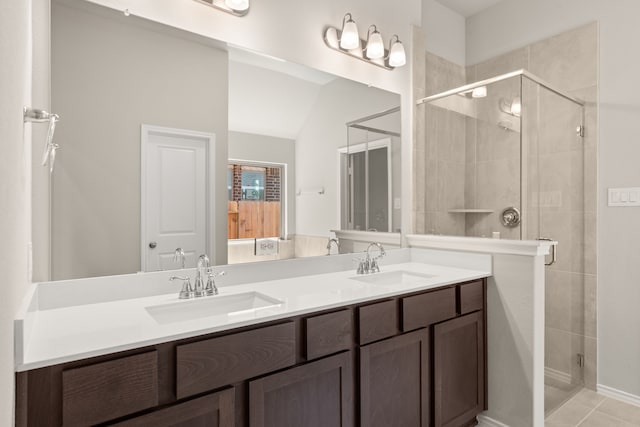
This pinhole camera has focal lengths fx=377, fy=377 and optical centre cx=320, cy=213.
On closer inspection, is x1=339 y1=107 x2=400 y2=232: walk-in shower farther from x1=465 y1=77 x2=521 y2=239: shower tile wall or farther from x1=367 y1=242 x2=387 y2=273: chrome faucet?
x1=465 y1=77 x2=521 y2=239: shower tile wall

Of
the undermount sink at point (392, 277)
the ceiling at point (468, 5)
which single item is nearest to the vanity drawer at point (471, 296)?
the undermount sink at point (392, 277)

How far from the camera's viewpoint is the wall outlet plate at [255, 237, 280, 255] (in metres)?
1.85

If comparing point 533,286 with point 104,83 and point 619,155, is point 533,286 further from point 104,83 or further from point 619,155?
point 104,83

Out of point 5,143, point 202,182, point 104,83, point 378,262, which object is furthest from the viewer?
point 378,262

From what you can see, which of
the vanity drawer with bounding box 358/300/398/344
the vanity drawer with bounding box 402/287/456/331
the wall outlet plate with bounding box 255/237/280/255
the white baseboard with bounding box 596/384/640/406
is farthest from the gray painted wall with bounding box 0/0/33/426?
the white baseboard with bounding box 596/384/640/406

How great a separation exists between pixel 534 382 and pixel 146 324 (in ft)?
6.25

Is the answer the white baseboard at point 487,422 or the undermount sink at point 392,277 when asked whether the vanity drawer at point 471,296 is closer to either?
the undermount sink at point 392,277

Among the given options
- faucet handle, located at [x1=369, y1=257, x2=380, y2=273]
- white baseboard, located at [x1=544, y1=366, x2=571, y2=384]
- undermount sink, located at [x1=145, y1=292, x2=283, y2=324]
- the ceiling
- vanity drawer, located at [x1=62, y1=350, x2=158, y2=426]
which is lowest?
white baseboard, located at [x1=544, y1=366, x2=571, y2=384]

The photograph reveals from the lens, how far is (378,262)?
7.86 feet

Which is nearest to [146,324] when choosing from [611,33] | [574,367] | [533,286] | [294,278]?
[294,278]

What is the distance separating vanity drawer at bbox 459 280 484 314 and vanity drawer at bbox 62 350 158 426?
1525 mm

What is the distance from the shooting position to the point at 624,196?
2371 millimetres

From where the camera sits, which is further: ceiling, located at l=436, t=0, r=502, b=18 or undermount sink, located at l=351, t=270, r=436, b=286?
ceiling, located at l=436, t=0, r=502, b=18

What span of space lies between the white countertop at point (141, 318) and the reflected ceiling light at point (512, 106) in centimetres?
105
